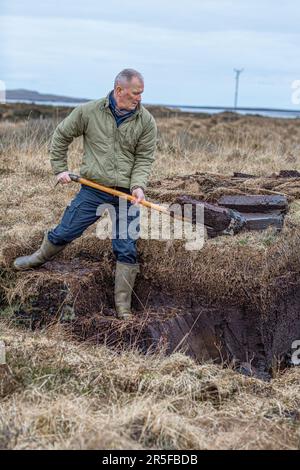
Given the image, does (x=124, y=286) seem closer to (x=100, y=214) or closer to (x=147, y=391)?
(x=100, y=214)

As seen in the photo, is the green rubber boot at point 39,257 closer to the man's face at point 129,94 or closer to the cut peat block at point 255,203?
the man's face at point 129,94

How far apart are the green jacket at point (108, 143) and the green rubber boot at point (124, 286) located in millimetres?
783

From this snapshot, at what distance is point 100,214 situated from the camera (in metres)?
6.47

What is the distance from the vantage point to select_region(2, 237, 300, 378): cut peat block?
6473 millimetres

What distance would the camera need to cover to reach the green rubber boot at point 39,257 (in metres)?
6.64

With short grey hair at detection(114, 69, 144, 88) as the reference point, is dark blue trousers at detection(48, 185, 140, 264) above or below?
below

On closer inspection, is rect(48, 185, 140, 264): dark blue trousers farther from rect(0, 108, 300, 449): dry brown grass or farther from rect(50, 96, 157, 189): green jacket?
rect(0, 108, 300, 449): dry brown grass

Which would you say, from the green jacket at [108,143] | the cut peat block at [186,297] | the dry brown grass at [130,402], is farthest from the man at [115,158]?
the dry brown grass at [130,402]

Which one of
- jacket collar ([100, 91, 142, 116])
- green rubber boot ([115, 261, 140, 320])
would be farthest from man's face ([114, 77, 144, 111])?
green rubber boot ([115, 261, 140, 320])

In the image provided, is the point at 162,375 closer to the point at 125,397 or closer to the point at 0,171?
the point at 125,397

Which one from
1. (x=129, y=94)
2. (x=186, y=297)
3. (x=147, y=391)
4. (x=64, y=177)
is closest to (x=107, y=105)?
(x=129, y=94)

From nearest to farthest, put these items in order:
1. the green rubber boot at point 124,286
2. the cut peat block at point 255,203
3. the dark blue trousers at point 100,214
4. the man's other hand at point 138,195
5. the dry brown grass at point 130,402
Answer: the dry brown grass at point 130,402 < the man's other hand at point 138,195 < the dark blue trousers at point 100,214 < the green rubber boot at point 124,286 < the cut peat block at point 255,203

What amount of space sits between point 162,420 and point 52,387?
0.94 metres

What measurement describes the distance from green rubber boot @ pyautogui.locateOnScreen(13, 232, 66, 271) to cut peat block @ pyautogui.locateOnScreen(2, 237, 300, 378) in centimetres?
8
